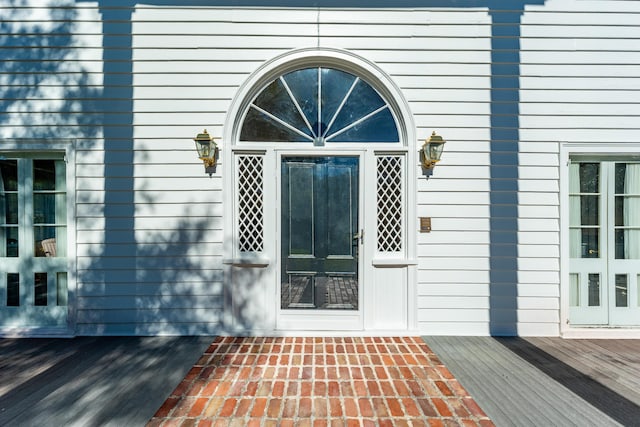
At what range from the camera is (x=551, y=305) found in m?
3.37

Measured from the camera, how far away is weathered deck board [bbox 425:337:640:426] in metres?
2.11

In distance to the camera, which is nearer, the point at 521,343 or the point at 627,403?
the point at 627,403

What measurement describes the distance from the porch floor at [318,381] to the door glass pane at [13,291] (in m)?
0.40

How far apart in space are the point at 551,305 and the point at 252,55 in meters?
4.25

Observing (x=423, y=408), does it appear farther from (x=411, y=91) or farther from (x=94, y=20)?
(x=94, y=20)

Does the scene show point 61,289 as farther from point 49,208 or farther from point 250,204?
point 250,204

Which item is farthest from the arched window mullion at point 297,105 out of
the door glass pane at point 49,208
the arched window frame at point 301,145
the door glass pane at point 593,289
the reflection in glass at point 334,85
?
the door glass pane at point 593,289

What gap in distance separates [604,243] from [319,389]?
348cm

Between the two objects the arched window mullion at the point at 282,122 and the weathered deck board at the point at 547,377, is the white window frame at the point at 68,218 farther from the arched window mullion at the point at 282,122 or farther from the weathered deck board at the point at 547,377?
the weathered deck board at the point at 547,377

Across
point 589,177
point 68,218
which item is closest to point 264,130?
point 68,218

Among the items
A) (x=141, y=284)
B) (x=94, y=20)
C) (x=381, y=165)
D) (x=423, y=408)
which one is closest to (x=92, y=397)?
(x=141, y=284)

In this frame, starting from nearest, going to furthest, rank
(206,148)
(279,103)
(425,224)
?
(206,148) < (425,224) < (279,103)

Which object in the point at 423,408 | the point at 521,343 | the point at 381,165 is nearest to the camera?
the point at 423,408

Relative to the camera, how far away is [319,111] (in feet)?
11.3
